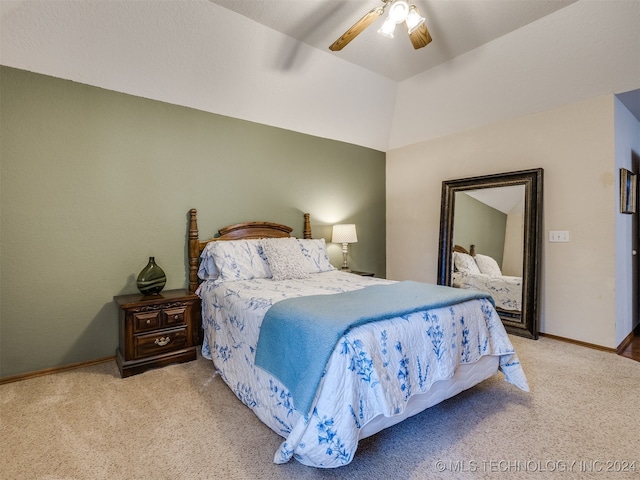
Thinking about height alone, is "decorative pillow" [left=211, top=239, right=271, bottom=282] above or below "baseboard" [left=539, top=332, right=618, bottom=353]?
above

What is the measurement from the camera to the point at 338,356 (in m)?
1.49

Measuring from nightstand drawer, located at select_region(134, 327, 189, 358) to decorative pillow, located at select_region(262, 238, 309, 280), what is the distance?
945 mm

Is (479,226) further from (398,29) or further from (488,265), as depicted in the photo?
(398,29)

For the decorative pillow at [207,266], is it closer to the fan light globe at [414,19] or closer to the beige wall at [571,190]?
the fan light globe at [414,19]

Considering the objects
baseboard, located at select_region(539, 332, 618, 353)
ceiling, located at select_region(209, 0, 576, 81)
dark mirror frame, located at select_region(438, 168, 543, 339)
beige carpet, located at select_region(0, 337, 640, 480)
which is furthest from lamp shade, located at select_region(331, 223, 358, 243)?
baseboard, located at select_region(539, 332, 618, 353)

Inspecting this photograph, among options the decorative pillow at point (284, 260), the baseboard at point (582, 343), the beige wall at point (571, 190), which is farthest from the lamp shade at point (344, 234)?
the baseboard at point (582, 343)

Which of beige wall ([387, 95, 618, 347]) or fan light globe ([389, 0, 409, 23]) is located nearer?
fan light globe ([389, 0, 409, 23])

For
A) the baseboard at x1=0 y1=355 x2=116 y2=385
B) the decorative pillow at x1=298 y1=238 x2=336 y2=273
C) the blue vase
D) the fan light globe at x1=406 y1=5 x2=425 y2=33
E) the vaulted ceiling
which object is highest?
the vaulted ceiling

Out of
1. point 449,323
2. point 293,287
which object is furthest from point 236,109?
point 449,323

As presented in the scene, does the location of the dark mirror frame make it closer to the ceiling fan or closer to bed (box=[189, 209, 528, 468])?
bed (box=[189, 209, 528, 468])

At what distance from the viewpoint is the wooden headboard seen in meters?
3.24

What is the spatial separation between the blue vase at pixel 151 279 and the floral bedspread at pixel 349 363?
0.57 meters

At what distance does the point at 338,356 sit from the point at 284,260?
175 centimetres

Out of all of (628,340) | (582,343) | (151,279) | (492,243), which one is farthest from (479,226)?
(151,279)
